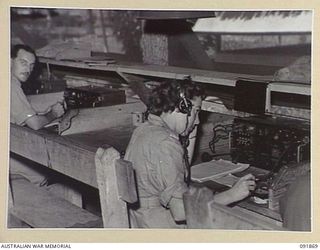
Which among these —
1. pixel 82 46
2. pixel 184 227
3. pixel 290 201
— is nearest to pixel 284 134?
pixel 290 201

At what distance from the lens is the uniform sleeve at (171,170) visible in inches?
38.4

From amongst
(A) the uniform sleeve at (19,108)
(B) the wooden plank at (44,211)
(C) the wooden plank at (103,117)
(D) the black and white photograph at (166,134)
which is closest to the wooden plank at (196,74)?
(D) the black and white photograph at (166,134)

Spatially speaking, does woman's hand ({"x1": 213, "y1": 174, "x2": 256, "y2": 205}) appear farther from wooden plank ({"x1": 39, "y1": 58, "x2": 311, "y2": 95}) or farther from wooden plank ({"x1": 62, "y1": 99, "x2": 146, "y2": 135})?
wooden plank ({"x1": 62, "y1": 99, "x2": 146, "y2": 135})

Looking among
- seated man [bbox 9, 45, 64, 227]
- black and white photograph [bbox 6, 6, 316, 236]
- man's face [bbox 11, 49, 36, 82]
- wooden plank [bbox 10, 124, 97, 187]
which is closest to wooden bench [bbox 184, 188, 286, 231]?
black and white photograph [bbox 6, 6, 316, 236]

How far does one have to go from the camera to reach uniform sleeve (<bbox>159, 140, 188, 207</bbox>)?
974 millimetres

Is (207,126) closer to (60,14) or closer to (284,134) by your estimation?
(284,134)

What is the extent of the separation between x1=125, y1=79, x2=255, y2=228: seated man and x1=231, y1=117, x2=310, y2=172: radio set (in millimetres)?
145

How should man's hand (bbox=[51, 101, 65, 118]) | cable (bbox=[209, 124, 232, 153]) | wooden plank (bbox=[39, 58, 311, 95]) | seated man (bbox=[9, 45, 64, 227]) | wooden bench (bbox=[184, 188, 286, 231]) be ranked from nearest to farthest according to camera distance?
wooden bench (bbox=[184, 188, 286, 231]), wooden plank (bbox=[39, 58, 311, 95]), seated man (bbox=[9, 45, 64, 227]), cable (bbox=[209, 124, 232, 153]), man's hand (bbox=[51, 101, 65, 118])

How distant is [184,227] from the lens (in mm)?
975

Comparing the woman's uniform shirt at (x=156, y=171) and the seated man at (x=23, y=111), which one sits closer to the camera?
the woman's uniform shirt at (x=156, y=171)

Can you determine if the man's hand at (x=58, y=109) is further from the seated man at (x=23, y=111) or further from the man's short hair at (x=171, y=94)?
the man's short hair at (x=171, y=94)

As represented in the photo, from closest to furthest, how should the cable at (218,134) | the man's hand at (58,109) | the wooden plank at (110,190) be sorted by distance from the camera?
the wooden plank at (110,190) → the cable at (218,134) → the man's hand at (58,109)

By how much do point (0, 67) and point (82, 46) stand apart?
680 millimetres

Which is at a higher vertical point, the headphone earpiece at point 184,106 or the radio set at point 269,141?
the headphone earpiece at point 184,106
